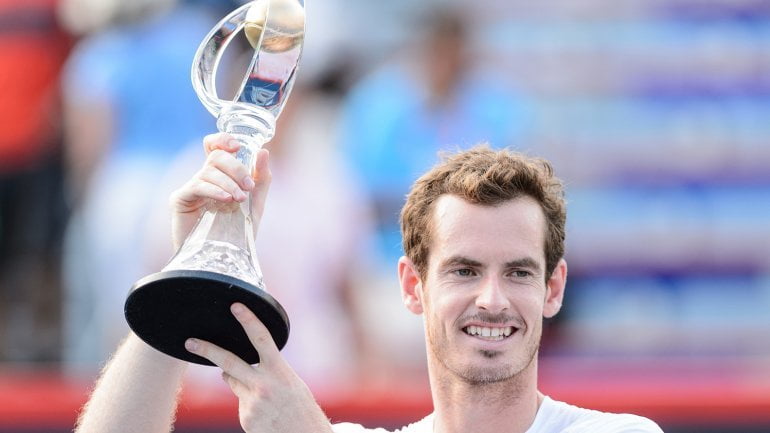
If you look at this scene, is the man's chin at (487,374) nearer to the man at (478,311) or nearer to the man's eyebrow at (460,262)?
the man at (478,311)

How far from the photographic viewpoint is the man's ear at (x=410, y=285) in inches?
135

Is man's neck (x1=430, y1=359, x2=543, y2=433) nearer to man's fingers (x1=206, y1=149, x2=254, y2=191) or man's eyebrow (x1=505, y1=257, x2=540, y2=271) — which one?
Result: man's eyebrow (x1=505, y1=257, x2=540, y2=271)

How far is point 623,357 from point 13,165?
3.28 metres

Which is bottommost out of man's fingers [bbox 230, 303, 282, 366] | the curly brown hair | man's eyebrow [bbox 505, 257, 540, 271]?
man's fingers [bbox 230, 303, 282, 366]

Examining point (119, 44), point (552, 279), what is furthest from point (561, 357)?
point (552, 279)

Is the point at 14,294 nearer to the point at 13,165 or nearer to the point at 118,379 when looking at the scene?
the point at 13,165

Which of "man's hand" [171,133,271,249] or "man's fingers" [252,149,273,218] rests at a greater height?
"man's fingers" [252,149,273,218]

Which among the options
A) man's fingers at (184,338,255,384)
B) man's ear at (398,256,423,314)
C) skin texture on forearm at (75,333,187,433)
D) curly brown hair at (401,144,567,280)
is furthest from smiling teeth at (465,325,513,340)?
skin texture on forearm at (75,333,187,433)

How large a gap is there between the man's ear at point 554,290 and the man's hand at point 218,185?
70 centimetres

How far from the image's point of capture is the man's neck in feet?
10.3

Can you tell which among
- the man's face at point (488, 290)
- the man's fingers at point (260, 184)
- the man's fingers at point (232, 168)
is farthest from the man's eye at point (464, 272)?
the man's fingers at point (232, 168)

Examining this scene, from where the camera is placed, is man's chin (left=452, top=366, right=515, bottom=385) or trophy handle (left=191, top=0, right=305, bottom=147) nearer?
trophy handle (left=191, top=0, right=305, bottom=147)

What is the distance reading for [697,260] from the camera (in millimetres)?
7227

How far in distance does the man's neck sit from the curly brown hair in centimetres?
27
